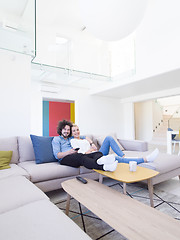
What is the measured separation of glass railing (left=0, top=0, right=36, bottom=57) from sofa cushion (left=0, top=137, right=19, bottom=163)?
4.18ft

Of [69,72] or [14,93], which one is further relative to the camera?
[69,72]

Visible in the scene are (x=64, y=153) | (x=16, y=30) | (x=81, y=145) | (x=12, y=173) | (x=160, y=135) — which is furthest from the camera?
(x=160, y=135)

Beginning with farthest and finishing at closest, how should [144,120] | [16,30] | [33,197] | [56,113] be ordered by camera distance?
[144,120] → [56,113] → [16,30] → [33,197]

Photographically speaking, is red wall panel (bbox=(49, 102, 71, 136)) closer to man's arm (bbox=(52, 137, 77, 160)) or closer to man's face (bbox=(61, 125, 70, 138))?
man's face (bbox=(61, 125, 70, 138))

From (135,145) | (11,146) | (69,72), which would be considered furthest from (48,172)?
(69,72)

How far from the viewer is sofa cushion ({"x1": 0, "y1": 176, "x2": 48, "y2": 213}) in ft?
3.43

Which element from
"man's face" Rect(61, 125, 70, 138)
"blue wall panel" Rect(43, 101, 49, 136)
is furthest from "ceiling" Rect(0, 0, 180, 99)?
"blue wall panel" Rect(43, 101, 49, 136)

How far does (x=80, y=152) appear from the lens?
2256mm

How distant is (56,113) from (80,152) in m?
5.32

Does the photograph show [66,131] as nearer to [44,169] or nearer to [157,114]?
[44,169]

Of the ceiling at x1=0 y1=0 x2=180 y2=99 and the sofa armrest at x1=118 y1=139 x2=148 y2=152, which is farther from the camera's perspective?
the ceiling at x1=0 y1=0 x2=180 y2=99

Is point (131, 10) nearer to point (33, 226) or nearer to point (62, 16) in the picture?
point (33, 226)

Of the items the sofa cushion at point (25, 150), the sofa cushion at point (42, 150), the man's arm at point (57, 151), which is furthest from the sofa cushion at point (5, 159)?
the man's arm at point (57, 151)

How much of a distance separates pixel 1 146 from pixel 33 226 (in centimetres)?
169
